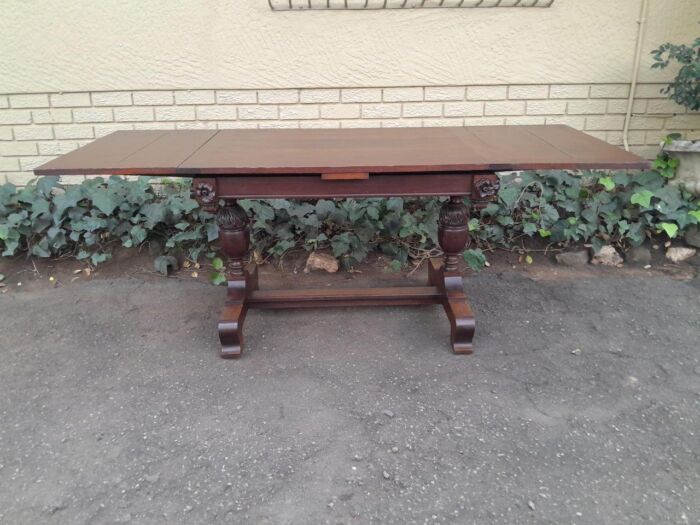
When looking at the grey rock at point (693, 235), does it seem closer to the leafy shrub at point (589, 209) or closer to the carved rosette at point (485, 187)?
the leafy shrub at point (589, 209)

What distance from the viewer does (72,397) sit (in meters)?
2.40

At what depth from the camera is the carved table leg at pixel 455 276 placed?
2.63 m

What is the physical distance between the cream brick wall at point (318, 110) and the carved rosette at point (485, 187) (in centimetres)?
143

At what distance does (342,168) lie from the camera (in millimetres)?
2266

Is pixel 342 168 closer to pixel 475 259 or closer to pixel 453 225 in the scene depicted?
pixel 453 225

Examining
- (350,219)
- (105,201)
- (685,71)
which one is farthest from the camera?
(350,219)

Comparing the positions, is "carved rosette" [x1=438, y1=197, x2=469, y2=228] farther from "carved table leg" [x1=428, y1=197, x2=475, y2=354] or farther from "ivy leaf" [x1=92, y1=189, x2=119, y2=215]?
"ivy leaf" [x1=92, y1=189, x2=119, y2=215]

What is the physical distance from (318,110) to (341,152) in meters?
1.31

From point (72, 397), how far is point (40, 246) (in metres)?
1.52

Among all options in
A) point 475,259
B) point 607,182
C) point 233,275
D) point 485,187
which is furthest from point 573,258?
point 233,275

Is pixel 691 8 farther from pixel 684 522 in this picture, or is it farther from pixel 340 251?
pixel 684 522

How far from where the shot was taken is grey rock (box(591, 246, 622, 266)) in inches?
141


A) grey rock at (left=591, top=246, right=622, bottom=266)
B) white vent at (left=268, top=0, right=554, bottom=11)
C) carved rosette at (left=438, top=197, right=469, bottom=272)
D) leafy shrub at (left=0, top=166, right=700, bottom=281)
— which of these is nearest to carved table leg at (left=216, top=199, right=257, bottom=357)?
leafy shrub at (left=0, top=166, right=700, bottom=281)

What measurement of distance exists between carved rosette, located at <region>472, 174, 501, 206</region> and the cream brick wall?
1.43 m
